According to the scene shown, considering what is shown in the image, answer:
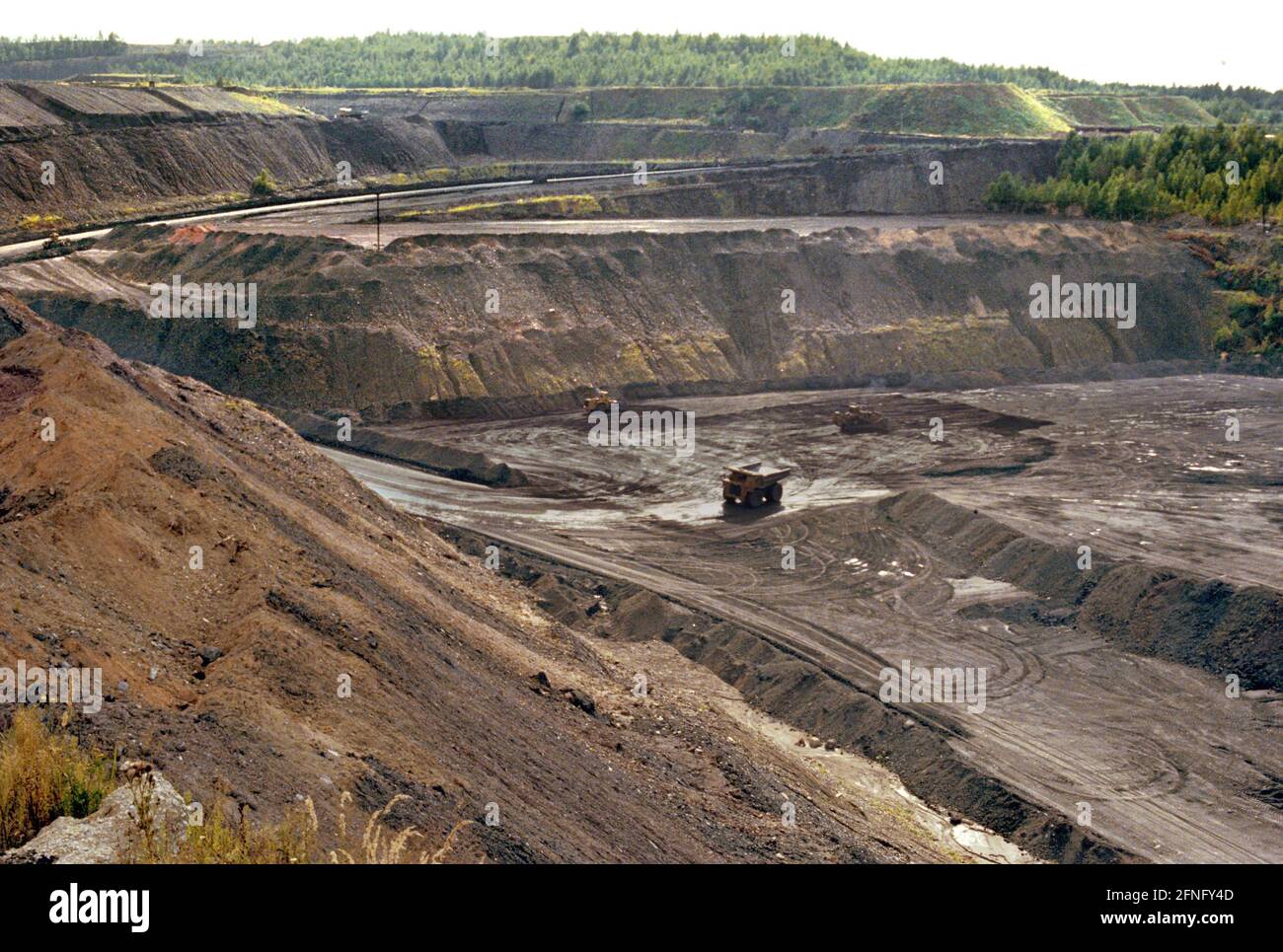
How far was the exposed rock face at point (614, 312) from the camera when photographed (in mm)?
47906

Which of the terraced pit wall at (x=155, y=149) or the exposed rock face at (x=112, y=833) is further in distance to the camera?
the terraced pit wall at (x=155, y=149)

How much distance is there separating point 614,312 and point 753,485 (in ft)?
60.6

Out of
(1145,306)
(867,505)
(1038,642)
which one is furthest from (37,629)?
(1145,306)

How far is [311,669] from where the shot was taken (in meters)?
16.9

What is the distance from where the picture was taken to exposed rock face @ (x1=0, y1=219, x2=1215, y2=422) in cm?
4791

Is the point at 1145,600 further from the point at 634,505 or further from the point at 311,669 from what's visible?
the point at 311,669

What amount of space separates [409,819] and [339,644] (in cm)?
432

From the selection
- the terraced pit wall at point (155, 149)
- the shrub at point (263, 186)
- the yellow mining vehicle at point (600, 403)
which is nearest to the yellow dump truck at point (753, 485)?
the yellow mining vehicle at point (600, 403)

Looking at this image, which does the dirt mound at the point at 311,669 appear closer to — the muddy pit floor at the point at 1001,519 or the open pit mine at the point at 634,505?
the open pit mine at the point at 634,505

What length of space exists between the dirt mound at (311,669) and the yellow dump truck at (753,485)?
1213cm

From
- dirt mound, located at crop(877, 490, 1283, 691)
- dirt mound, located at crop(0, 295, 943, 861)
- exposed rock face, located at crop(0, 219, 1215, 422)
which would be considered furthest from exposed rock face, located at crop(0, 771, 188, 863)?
exposed rock face, located at crop(0, 219, 1215, 422)

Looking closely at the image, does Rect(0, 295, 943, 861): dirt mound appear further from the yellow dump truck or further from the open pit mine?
the yellow dump truck

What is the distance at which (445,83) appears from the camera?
145375mm
